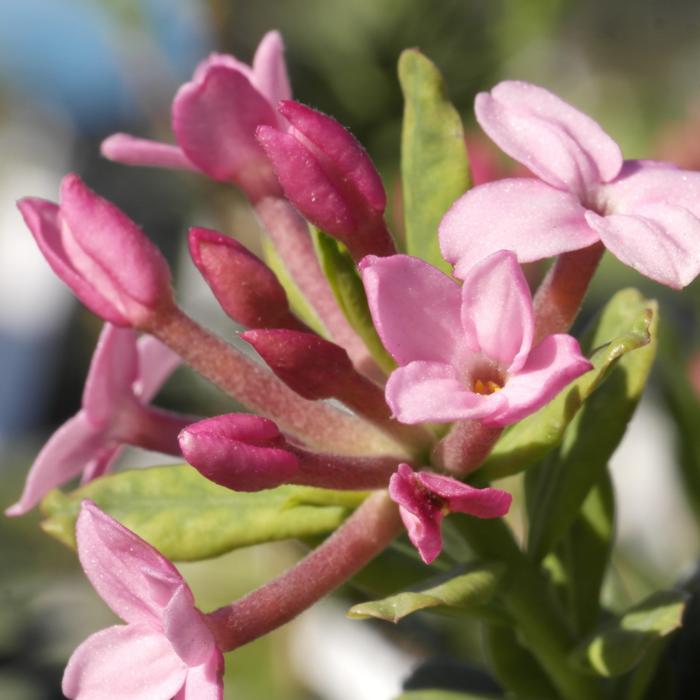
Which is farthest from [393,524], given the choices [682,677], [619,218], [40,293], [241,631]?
[40,293]

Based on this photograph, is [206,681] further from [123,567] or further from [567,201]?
[567,201]

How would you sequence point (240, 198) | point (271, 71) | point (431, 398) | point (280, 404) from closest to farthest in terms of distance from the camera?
point (431, 398), point (280, 404), point (271, 71), point (240, 198)

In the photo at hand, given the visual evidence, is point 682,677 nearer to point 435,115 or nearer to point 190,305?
point 435,115

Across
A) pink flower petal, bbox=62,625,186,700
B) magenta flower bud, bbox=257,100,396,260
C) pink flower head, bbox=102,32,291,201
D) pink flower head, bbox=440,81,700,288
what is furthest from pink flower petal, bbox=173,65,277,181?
pink flower petal, bbox=62,625,186,700

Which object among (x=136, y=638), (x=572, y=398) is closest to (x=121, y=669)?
(x=136, y=638)

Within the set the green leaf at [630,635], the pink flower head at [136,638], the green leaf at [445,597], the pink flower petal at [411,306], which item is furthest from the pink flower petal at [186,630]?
the green leaf at [630,635]

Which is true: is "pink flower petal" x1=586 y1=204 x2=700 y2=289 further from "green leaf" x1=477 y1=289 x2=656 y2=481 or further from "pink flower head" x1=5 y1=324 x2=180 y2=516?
"pink flower head" x1=5 y1=324 x2=180 y2=516
